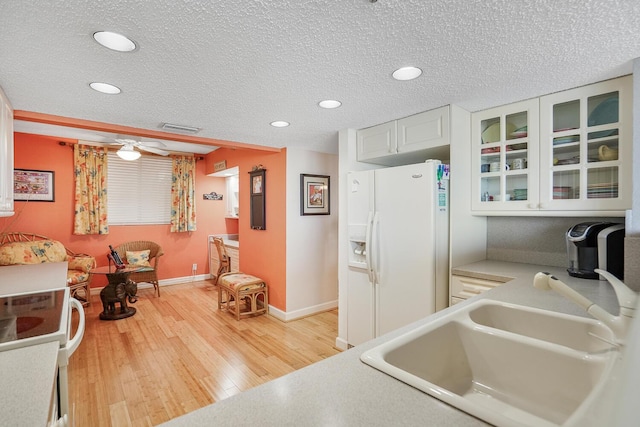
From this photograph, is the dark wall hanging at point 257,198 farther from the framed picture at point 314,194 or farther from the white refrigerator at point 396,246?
the white refrigerator at point 396,246

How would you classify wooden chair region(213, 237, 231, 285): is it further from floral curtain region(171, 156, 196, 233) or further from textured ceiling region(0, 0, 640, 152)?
textured ceiling region(0, 0, 640, 152)

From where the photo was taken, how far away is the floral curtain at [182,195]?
5594mm

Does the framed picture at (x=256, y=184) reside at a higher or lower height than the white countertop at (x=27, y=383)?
higher

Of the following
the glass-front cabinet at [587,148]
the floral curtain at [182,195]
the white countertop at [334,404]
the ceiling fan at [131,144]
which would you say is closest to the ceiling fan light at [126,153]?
the ceiling fan at [131,144]

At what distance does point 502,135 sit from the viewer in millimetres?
2393

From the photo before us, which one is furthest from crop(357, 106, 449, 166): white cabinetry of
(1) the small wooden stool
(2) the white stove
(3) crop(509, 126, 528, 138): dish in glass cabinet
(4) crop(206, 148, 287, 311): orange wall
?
(2) the white stove

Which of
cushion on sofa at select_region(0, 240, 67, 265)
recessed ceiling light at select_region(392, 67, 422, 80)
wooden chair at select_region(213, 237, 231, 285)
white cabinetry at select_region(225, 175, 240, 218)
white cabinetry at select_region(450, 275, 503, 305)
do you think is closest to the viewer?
recessed ceiling light at select_region(392, 67, 422, 80)

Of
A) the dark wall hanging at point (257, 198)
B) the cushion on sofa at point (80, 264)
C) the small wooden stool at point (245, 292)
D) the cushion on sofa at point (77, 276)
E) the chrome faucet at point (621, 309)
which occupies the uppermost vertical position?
the dark wall hanging at point (257, 198)

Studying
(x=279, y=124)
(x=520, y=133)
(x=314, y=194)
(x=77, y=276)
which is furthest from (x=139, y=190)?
(x=520, y=133)

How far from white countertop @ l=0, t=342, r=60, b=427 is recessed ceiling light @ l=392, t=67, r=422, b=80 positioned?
204 centimetres

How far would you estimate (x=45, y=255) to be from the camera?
13.5ft

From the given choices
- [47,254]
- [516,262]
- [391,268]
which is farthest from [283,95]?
[47,254]

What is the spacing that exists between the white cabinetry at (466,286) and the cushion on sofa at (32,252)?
16.1ft

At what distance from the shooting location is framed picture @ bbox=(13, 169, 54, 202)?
4277mm
